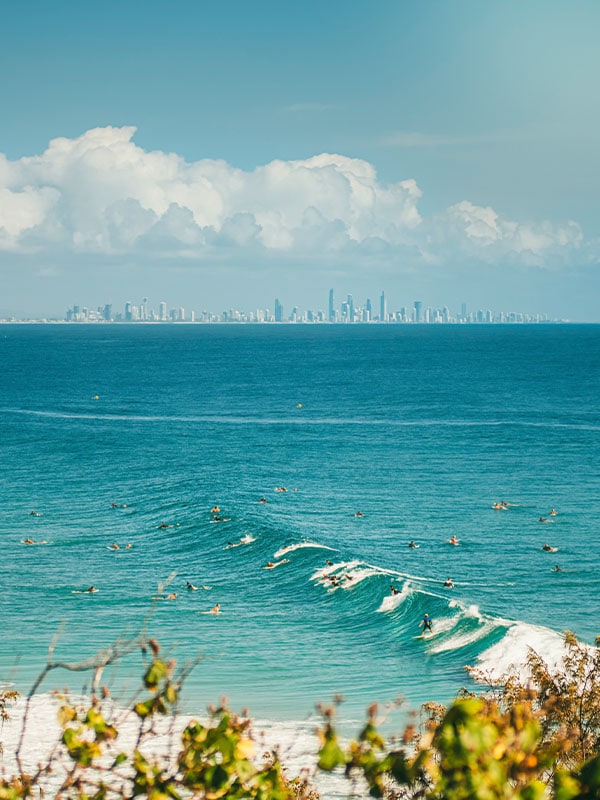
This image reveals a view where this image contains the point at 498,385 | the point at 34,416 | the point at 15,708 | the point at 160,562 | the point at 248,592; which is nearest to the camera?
the point at 15,708

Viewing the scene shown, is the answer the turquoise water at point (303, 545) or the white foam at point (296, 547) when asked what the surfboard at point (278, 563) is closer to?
the turquoise water at point (303, 545)

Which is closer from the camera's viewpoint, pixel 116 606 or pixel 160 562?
pixel 116 606

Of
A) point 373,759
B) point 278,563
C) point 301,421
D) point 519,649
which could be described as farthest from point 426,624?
point 301,421

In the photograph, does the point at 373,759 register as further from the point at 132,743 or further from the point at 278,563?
the point at 278,563

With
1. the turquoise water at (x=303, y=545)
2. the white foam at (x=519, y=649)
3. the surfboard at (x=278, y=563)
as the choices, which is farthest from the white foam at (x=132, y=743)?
the surfboard at (x=278, y=563)

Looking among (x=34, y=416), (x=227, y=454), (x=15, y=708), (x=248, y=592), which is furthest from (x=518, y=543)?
(x=34, y=416)

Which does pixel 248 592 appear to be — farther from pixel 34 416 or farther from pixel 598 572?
pixel 34 416

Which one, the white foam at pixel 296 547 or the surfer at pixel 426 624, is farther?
the white foam at pixel 296 547

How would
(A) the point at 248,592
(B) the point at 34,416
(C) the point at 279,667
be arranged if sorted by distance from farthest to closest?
1. (B) the point at 34,416
2. (A) the point at 248,592
3. (C) the point at 279,667
